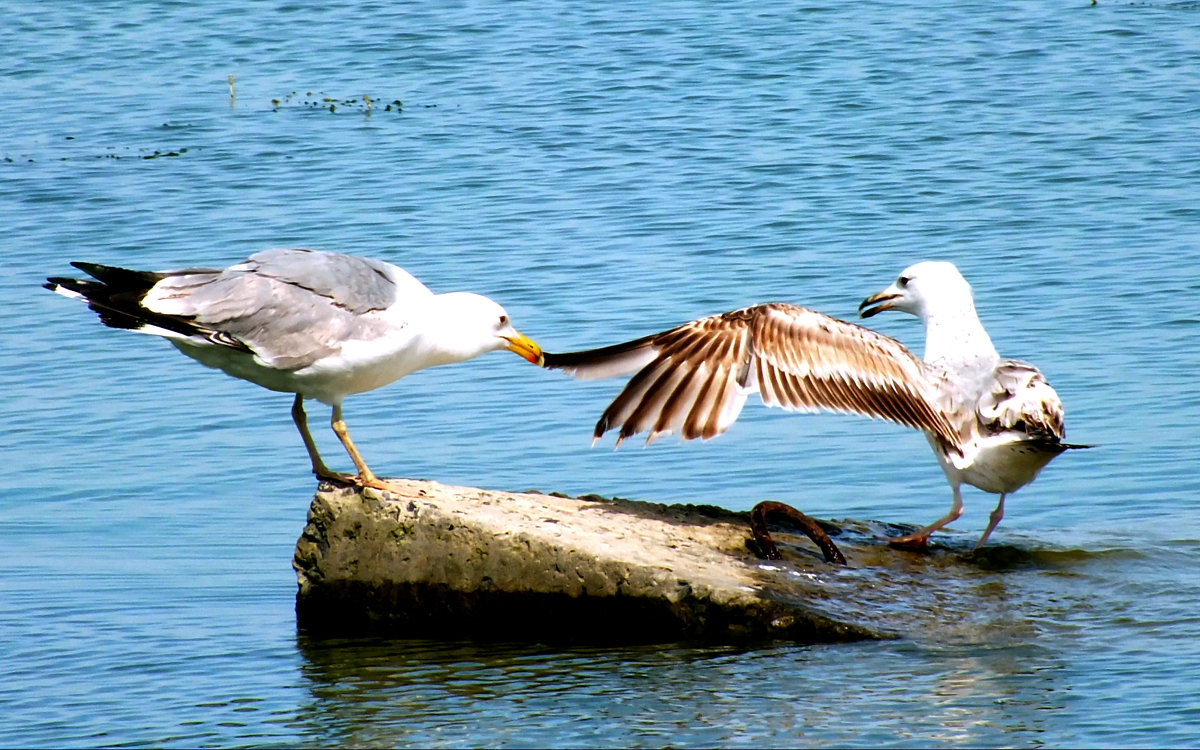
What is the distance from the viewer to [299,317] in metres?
6.71

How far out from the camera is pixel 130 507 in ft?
30.3

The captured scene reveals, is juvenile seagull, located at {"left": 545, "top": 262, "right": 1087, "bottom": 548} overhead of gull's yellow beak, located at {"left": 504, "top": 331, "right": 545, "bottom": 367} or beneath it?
beneath

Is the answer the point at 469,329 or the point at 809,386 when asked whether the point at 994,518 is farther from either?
the point at 469,329

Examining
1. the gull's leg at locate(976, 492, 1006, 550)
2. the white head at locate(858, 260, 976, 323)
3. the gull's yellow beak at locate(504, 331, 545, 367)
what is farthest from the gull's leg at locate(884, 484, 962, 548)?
the gull's yellow beak at locate(504, 331, 545, 367)

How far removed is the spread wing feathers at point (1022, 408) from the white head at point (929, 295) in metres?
0.58

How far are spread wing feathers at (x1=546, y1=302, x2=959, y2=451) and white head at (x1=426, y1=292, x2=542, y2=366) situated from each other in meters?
0.23

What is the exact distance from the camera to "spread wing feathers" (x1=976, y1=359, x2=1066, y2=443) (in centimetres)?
716

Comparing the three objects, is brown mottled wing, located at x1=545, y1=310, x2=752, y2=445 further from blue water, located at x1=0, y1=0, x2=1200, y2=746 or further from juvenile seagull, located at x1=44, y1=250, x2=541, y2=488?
blue water, located at x1=0, y1=0, x2=1200, y2=746

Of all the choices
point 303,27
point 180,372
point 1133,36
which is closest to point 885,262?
point 180,372

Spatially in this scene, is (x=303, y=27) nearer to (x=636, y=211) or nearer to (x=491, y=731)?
(x=636, y=211)

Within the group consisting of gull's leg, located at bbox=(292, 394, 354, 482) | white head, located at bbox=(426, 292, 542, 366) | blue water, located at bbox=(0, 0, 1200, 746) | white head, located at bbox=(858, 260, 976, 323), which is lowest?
blue water, located at bbox=(0, 0, 1200, 746)

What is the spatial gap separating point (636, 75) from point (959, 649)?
15.0 metres

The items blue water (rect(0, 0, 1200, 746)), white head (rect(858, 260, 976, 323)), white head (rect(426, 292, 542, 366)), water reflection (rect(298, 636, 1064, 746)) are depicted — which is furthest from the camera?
white head (rect(858, 260, 976, 323))

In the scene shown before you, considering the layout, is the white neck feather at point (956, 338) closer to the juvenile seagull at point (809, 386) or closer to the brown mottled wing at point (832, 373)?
the juvenile seagull at point (809, 386)
